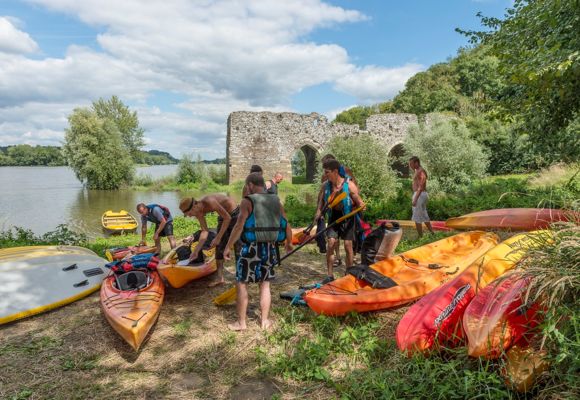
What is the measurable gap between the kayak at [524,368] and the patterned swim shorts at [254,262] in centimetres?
220

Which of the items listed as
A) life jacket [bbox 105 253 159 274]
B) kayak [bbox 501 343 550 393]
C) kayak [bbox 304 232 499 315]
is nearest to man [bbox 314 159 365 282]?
kayak [bbox 304 232 499 315]

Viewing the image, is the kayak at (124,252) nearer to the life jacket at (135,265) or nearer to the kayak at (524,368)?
the life jacket at (135,265)

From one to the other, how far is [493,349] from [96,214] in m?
20.1

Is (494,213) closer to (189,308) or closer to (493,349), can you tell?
(493,349)

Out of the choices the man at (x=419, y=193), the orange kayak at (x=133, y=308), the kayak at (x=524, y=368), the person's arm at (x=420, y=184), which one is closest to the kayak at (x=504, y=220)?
the man at (x=419, y=193)

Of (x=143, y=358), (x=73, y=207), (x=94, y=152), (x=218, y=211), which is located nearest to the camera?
(x=143, y=358)

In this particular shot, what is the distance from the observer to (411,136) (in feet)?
67.2

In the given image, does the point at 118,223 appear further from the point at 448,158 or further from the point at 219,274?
the point at 448,158

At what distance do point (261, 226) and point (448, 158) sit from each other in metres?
15.5

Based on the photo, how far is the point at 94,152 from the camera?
97.8 ft

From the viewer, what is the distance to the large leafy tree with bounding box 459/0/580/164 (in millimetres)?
5129

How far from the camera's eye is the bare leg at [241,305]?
4.02 m

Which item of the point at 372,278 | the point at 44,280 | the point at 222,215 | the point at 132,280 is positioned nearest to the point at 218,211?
the point at 222,215

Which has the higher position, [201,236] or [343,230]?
[343,230]
